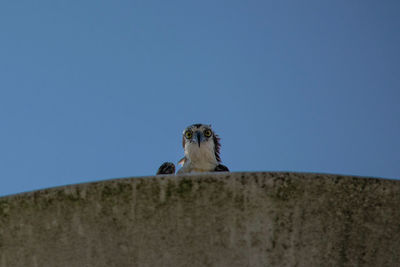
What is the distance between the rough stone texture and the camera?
14.8 ft

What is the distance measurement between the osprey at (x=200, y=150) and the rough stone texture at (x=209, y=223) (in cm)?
690

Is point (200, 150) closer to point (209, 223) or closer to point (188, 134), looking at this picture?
point (188, 134)

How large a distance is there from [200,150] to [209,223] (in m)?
7.41

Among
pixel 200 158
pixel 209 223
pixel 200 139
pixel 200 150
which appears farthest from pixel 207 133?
pixel 209 223

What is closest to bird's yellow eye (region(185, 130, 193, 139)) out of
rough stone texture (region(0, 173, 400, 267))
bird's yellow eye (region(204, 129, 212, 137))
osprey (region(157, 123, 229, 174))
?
osprey (region(157, 123, 229, 174))

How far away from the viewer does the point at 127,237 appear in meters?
4.53

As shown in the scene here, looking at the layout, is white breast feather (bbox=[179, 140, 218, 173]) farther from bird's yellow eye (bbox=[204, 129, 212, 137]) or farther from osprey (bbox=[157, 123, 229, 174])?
bird's yellow eye (bbox=[204, 129, 212, 137])

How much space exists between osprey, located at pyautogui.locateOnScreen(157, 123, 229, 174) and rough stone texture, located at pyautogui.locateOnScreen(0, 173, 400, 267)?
22.6 feet

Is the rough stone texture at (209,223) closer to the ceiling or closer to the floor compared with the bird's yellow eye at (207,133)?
closer to the floor

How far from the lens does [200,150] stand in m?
11.9

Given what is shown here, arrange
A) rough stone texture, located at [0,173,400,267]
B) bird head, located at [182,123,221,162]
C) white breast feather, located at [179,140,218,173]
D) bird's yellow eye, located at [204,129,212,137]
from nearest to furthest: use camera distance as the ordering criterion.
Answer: rough stone texture, located at [0,173,400,267] < white breast feather, located at [179,140,218,173] < bird head, located at [182,123,221,162] < bird's yellow eye, located at [204,129,212,137]

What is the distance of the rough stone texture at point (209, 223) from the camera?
14.8 ft

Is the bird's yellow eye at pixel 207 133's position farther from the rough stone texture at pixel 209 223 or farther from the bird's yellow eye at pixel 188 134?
the rough stone texture at pixel 209 223

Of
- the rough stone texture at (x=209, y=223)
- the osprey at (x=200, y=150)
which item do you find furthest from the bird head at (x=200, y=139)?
the rough stone texture at (x=209, y=223)
